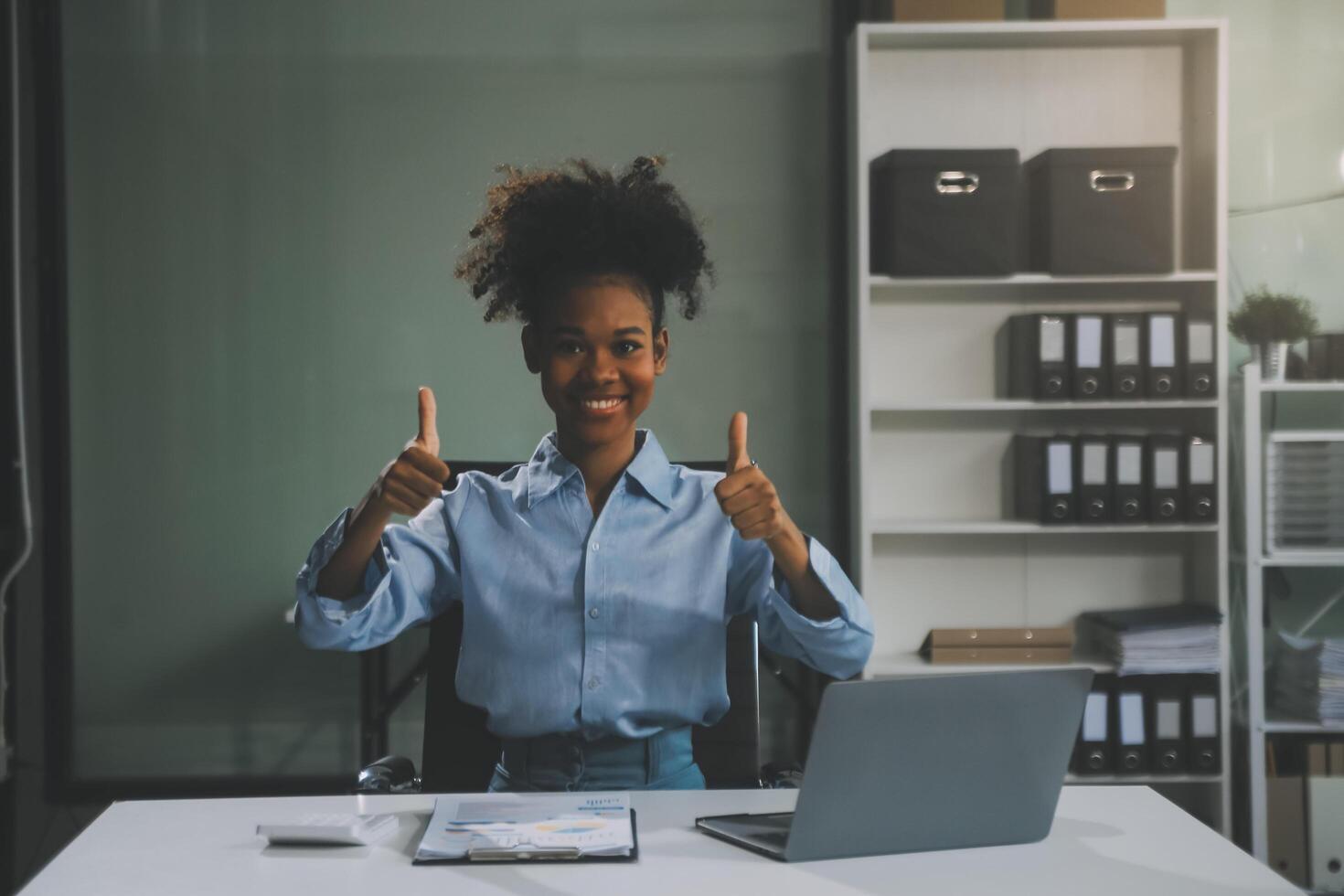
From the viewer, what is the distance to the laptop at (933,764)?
44.0 inches

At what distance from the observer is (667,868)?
1.17m

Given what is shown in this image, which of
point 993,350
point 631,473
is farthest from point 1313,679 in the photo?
point 631,473

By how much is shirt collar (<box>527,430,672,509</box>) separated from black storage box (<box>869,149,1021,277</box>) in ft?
5.19

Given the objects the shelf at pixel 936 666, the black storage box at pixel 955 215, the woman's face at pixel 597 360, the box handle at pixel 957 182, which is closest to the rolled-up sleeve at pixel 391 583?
the woman's face at pixel 597 360

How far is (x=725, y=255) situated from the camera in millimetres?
3494

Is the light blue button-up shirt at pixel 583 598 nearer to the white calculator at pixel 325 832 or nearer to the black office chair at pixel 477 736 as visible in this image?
the black office chair at pixel 477 736

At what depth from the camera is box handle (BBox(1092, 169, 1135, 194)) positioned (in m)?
3.12

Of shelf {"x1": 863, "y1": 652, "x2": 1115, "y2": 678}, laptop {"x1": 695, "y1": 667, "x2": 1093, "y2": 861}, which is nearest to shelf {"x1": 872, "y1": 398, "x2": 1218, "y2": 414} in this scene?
shelf {"x1": 863, "y1": 652, "x2": 1115, "y2": 678}

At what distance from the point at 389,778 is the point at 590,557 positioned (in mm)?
388

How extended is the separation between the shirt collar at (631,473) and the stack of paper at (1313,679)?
6.93ft

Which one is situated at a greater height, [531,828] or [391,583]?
[391,583]

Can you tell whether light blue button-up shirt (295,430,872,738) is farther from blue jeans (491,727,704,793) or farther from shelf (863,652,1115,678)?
shelf (863,652,1115,678)

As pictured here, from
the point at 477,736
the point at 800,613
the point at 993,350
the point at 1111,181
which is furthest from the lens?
the point at 993,350

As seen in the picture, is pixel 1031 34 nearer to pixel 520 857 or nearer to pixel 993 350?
pixel 993 350
